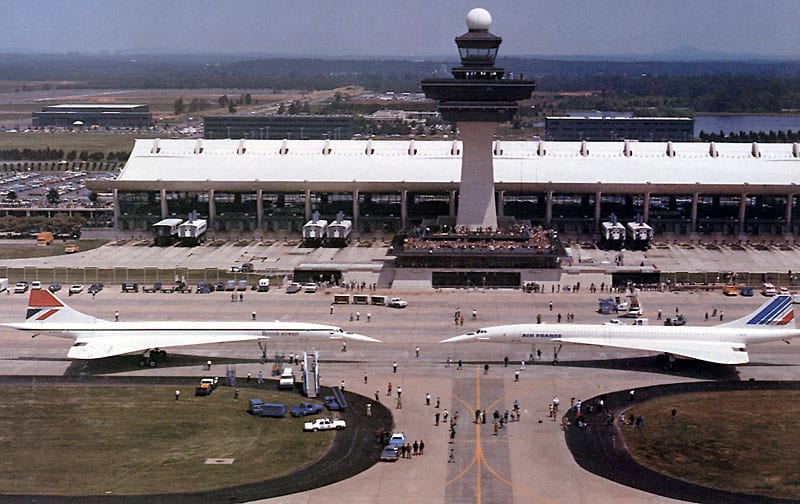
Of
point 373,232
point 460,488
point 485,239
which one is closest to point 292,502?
point 460,488

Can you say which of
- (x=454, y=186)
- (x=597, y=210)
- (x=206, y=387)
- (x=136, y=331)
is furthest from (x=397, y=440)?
(x=597, y=210)

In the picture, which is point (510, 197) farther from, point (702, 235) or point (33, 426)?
point (33, 426)

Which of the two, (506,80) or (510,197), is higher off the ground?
(506,80)

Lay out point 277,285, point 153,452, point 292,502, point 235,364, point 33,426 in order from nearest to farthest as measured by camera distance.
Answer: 1. point 292,502
2. point 153,452
3. point 33,426
4. point 235,364
5. point 277,285

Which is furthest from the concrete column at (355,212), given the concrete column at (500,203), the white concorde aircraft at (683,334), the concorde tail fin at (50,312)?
the concorde tail fin at (50,312)

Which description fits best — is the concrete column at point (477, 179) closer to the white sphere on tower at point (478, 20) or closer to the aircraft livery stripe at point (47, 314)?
the white sphere on tower at point (478, 20)

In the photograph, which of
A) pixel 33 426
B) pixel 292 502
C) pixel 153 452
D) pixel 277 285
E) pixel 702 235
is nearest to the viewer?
pixel 292 502

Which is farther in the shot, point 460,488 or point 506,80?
point 506,80
